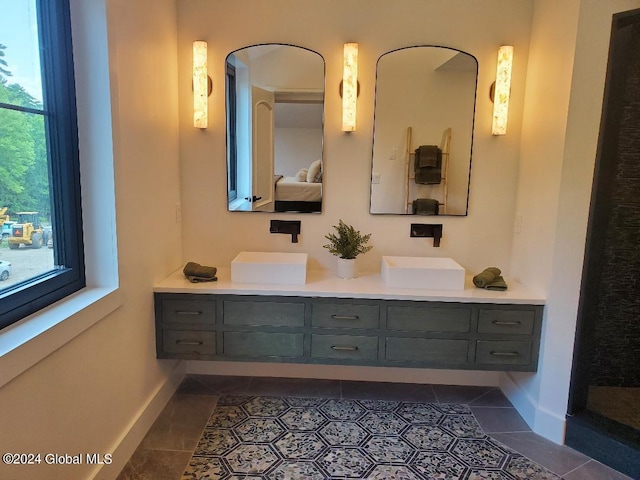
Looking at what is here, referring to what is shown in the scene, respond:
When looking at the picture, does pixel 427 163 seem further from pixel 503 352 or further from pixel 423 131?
pixel 503 352

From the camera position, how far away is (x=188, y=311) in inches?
94.5

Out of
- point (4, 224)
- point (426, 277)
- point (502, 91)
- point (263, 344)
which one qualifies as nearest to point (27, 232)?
point (4, 224)

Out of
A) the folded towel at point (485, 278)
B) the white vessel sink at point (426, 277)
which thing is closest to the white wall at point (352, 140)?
the folded towel at point (485, 278)

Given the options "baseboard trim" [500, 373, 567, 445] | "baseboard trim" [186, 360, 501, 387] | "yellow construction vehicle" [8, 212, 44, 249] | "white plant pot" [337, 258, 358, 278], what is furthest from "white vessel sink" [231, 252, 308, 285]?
"baseboard trim" [500, 373, 567, 445]

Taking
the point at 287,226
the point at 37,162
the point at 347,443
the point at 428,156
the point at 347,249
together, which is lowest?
the point at 347,443

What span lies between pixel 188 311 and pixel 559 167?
2.09 m

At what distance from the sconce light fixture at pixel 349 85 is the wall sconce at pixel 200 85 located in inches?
32.9

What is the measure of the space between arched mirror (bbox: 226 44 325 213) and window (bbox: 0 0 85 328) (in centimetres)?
109

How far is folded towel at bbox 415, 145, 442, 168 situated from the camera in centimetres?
269

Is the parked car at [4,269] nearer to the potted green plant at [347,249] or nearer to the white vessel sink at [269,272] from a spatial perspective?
the white vessel sink at [269,272]

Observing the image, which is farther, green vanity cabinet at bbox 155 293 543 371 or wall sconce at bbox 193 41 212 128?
wall sconce at bbox 193 41 212 128

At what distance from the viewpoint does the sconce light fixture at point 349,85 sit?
2.58 m

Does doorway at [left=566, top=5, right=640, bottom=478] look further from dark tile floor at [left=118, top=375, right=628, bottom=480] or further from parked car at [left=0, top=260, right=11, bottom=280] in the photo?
parked car at [left=0, top=260, right=11, bottom=280]

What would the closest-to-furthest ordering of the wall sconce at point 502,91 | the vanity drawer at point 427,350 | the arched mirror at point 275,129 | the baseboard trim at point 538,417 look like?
the baseboard trim at point 538,417
the vanity drawer at point 427,350
the wall sconce at point 502,91
the arched mirror at point 275,129
